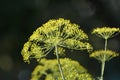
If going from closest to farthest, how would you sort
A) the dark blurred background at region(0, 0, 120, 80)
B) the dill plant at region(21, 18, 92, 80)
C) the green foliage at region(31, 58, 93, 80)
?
the dill plant at region(21, 18, 92, 80) < the green foliage at region(31, 58, 93, 80) < the dark blurred background at region(0, 0, 120, 80)

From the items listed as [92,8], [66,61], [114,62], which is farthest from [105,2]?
[66,61]

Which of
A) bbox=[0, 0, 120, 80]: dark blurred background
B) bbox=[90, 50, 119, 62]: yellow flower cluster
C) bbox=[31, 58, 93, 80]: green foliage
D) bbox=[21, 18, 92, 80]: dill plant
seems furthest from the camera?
bbox=[0, 0, 120, 80]: dark blurred background

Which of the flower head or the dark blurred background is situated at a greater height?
the dark blurred background

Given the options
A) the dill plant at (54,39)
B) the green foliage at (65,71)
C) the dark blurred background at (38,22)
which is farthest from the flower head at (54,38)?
the dark blurred background at (38,22)

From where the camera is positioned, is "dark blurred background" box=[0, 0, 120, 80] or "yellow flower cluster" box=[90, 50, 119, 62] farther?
"dark blurred background" box=[0, 0, 120, 80]

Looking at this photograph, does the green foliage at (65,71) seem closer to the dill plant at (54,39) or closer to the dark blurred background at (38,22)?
the dill plant at (54,39)

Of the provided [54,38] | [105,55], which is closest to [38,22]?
[105,55]

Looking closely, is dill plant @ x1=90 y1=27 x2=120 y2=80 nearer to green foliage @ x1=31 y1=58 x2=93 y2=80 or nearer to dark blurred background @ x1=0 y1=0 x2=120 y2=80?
green foliage @ x1=31 y1=58 x2=93 y2=80

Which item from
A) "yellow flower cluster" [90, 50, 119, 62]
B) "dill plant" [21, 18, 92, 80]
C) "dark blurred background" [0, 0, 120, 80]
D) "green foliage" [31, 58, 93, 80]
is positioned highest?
"dark blurred background" [0, 0, 120, 80]

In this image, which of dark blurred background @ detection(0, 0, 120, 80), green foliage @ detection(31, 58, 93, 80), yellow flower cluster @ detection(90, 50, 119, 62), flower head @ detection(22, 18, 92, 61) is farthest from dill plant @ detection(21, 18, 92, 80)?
dark blurred background @ detection(0, 0, 120, 80)
